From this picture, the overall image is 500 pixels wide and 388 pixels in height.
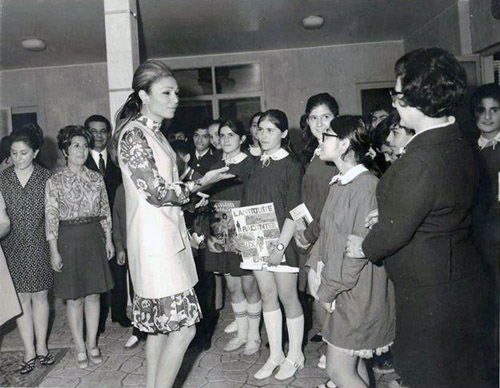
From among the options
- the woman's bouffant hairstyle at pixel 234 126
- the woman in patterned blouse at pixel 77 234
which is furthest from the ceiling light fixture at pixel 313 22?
the woman in patterned blouse at pixel 77 234

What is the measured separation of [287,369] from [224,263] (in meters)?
0.95

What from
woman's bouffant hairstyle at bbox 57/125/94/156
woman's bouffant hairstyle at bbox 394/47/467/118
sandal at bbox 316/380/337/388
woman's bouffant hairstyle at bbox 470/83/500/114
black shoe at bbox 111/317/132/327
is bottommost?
sandal at bbox 316/380/337/388

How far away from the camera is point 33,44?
6770 mm

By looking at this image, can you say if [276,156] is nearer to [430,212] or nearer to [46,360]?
[430,212]

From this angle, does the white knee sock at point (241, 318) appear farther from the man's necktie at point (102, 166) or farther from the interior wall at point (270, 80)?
the interior wall at point (270, 80)

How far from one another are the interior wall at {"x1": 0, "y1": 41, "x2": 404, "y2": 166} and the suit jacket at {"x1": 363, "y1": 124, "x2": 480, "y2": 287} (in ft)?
23.3

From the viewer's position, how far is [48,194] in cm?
337

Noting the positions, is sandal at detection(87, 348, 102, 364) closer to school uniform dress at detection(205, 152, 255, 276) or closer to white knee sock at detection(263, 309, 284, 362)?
school uniform dress at detection(205, 152, 255, 276)

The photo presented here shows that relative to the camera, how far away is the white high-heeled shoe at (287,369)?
3092 mm

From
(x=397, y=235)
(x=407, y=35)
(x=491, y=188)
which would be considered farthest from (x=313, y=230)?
(x=407, y=35)

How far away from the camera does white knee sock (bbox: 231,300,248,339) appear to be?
373cm

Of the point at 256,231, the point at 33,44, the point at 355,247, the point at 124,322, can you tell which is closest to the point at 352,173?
the point at 355,247

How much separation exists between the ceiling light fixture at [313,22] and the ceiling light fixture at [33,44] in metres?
3.93

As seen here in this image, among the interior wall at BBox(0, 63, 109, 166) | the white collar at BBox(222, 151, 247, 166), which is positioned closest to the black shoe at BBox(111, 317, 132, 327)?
the white collar at BBox(222, 151, 247, 166)
